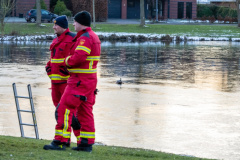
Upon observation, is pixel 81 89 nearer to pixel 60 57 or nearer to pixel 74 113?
pixel 74 113

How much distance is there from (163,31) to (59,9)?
1628 cm

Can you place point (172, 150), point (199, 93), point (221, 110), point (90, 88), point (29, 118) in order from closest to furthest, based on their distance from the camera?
point (90, 88)
point (172, 150)
point (29, 118)
point (221, 110)
point (199, 93)

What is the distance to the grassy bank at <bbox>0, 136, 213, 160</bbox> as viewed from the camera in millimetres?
7031

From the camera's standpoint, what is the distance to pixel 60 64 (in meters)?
8.15

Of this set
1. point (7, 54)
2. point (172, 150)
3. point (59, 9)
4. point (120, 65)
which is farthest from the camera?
point (59, 9)

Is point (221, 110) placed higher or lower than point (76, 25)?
lower

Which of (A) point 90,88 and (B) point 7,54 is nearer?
(A) point 90,88

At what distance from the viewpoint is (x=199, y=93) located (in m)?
15.9

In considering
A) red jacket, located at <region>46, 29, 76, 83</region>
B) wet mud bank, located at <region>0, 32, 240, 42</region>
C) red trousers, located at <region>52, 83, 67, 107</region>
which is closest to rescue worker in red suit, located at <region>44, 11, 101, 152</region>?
red jacket, located at <region>46, 29, 76, 83</region>

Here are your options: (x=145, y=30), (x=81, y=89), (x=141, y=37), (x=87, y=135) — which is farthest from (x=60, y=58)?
(x=145, y=30)

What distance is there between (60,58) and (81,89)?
0.94 metres

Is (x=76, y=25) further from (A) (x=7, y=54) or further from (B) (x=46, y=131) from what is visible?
(A) (x=7, y=54)

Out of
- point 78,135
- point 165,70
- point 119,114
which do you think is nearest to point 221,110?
point 119,114

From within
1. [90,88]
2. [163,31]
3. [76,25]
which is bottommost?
[163,31]
